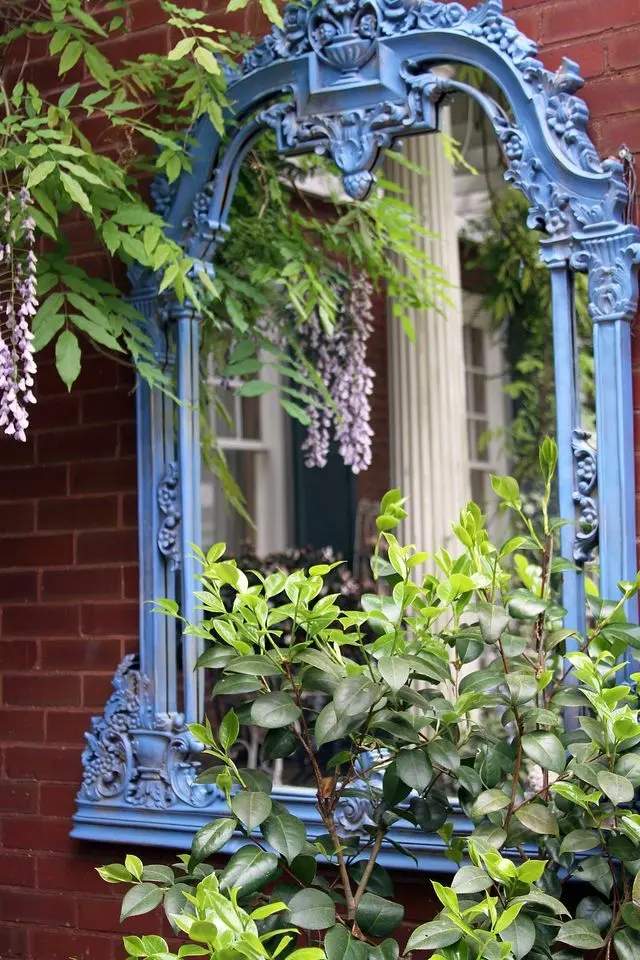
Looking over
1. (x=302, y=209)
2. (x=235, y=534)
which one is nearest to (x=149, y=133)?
(x=302, y=209)

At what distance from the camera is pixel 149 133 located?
357 centimetres

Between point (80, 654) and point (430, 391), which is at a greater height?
point (430, 391)

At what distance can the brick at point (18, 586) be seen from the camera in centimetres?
426

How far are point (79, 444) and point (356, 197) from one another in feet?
3.95

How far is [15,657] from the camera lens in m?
4.27

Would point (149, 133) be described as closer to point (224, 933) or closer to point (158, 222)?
point (158, 222)

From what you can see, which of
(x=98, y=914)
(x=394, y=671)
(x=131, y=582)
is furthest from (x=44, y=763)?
(x=394, y=671)

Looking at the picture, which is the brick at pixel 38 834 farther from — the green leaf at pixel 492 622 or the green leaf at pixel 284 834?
the green leaf at pixel 492 622

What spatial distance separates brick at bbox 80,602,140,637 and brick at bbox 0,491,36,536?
0.35 m

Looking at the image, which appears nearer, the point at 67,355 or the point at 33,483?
the point at 67,355

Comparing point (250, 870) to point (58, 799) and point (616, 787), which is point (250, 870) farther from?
point (58, 799)

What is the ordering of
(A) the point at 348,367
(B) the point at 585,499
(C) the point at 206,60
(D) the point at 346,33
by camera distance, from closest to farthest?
(B) the point at 585,499 → (C) the point at 206,60 → (D) the point at 346,33 → (A) the point at 348,367

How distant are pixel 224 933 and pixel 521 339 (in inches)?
252

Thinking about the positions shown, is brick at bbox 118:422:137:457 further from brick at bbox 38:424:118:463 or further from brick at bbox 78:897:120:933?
brick at bbox 78:897:120:933
